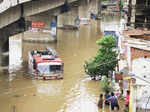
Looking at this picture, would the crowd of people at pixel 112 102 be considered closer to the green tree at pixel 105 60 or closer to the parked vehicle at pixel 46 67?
the green tree at pixel 105 60

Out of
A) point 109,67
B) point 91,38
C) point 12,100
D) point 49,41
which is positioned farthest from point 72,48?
point 12,100

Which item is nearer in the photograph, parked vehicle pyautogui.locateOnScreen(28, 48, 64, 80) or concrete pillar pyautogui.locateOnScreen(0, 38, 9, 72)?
parked vehicle pyautogui.locateOnScreen(28, 48, 64, 80)

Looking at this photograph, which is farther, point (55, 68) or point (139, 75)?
point (55, 68)

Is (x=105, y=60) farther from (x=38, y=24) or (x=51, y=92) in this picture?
(x=38, y=24)

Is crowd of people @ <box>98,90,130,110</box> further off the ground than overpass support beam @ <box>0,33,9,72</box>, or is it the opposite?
overpass support beam @ <box>0,33,9,72</box>

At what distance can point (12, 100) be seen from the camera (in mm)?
18203

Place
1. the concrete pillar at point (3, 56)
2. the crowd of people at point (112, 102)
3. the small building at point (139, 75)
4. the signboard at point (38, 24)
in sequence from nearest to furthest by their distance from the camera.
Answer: the small building at point (139, 75) < the crowd of people at point (112, 102) < the concrete pillar at point (3, 56) < the signboard at point (38, 24)

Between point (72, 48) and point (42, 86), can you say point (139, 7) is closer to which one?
point (42, 86)

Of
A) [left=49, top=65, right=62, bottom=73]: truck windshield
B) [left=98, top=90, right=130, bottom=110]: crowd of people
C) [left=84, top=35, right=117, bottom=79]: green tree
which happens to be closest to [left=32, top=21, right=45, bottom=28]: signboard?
[left=49, top=65, right=62, bottom=73]: truck windshield

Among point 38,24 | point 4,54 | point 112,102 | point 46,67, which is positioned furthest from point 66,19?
point 112,102

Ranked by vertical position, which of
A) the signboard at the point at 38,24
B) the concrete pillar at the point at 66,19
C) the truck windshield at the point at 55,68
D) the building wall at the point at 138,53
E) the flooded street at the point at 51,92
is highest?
the concrete pillar at the point at 66,19

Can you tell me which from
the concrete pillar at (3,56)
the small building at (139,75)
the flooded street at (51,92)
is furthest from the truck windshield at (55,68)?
the small building at (139,75)

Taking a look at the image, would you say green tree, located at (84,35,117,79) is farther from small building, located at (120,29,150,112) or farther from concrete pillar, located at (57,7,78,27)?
concrete pillar, located at (57,7,78,27)

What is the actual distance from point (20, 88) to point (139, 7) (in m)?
8.31
